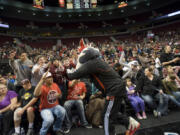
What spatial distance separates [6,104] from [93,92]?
2184 millimetres

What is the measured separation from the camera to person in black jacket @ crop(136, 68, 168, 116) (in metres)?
3.37

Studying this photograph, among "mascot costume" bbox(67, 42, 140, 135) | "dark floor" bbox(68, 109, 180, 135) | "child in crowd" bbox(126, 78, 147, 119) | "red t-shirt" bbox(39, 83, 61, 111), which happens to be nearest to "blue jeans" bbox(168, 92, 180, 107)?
"dark floor" bbox(68, 109, 180, 135)

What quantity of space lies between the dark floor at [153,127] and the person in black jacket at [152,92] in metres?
0.30

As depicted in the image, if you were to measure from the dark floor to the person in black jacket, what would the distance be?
30 cm

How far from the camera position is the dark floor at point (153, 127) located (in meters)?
2.60

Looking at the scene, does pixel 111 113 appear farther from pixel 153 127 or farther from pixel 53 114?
pixel 153 127

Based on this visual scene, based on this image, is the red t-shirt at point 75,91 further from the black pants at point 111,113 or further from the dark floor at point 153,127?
the black pants at point 111,113

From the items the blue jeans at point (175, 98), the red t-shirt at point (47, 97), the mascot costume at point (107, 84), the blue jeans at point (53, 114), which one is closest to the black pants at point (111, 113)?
the mascot costume at point (107, 84)

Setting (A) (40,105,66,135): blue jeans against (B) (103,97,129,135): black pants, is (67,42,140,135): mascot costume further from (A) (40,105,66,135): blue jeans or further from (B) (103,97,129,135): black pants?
(A) (40,105,66,135): blue jeans

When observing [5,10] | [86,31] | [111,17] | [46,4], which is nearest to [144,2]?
[111,17]

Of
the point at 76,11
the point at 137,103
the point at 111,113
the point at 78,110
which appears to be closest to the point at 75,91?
the point at 78,110

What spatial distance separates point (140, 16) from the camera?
25484 mm

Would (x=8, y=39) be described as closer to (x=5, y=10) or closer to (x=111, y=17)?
(x=5, y=10)

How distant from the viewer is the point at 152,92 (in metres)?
3.54
